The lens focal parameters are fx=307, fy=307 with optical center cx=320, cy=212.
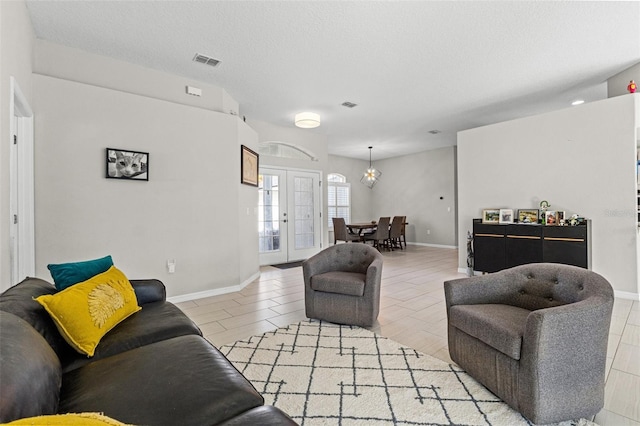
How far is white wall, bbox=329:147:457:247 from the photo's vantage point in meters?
8.52

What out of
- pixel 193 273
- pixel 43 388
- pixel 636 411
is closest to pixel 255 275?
pixel 193 273

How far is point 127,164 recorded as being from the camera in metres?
3.41

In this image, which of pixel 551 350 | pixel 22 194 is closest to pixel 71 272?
pixel 22 194

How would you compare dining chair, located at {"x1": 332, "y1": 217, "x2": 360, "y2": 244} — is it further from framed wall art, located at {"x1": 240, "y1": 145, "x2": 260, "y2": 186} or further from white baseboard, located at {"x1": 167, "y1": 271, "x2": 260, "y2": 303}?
white baseboard, located at {"x1": 167, "y1": 271, "x2": 260, "y2": 303}

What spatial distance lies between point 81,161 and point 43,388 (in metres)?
2.89

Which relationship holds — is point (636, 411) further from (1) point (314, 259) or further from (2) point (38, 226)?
(2) point (38, 226)

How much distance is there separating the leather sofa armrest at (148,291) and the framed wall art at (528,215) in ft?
15.6

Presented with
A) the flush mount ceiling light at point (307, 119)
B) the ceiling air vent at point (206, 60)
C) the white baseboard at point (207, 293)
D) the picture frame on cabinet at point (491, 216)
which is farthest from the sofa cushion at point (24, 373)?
the picture frame on cabinet at point (491, 216)

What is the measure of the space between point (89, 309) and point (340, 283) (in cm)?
188

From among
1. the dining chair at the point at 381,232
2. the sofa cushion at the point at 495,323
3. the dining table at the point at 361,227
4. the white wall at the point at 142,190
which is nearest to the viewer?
the sofa cushion at the point at 495,323

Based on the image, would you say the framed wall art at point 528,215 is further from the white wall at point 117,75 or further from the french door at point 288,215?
the white wall at point 117,75

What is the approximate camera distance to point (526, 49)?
130 inches

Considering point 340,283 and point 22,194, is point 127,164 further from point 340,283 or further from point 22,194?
point 340,283

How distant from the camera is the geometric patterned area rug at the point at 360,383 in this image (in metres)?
1.62
